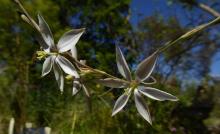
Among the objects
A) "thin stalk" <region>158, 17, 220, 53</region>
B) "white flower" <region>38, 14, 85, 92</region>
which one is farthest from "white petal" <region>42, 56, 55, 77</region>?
"thin stalk" <region>158, 17, 220, 53</region>

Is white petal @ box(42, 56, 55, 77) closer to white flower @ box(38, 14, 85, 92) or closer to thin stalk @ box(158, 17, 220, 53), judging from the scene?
white flower @ box(38, 14, 85, 92)

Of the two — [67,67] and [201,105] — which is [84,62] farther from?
[201,105]

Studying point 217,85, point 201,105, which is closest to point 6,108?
point 201,105

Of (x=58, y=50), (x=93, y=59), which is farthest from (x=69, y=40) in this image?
(x=93, y=59)

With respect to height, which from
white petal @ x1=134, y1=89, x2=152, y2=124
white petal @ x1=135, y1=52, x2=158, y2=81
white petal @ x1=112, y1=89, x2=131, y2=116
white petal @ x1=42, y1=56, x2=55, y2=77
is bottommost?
white petal @ x1=134, y1=89, x2=152, y2=124

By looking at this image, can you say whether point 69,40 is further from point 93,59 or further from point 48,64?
point 93,59

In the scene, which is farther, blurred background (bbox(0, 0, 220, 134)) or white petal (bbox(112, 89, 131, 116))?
blurred background (bbox(0, 0, 220, 134))

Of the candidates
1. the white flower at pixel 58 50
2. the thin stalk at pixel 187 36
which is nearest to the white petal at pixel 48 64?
the white flower at pixel 58 50

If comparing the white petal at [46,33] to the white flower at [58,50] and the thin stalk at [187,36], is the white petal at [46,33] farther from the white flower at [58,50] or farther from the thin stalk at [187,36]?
the thin stalk at [187,36]
